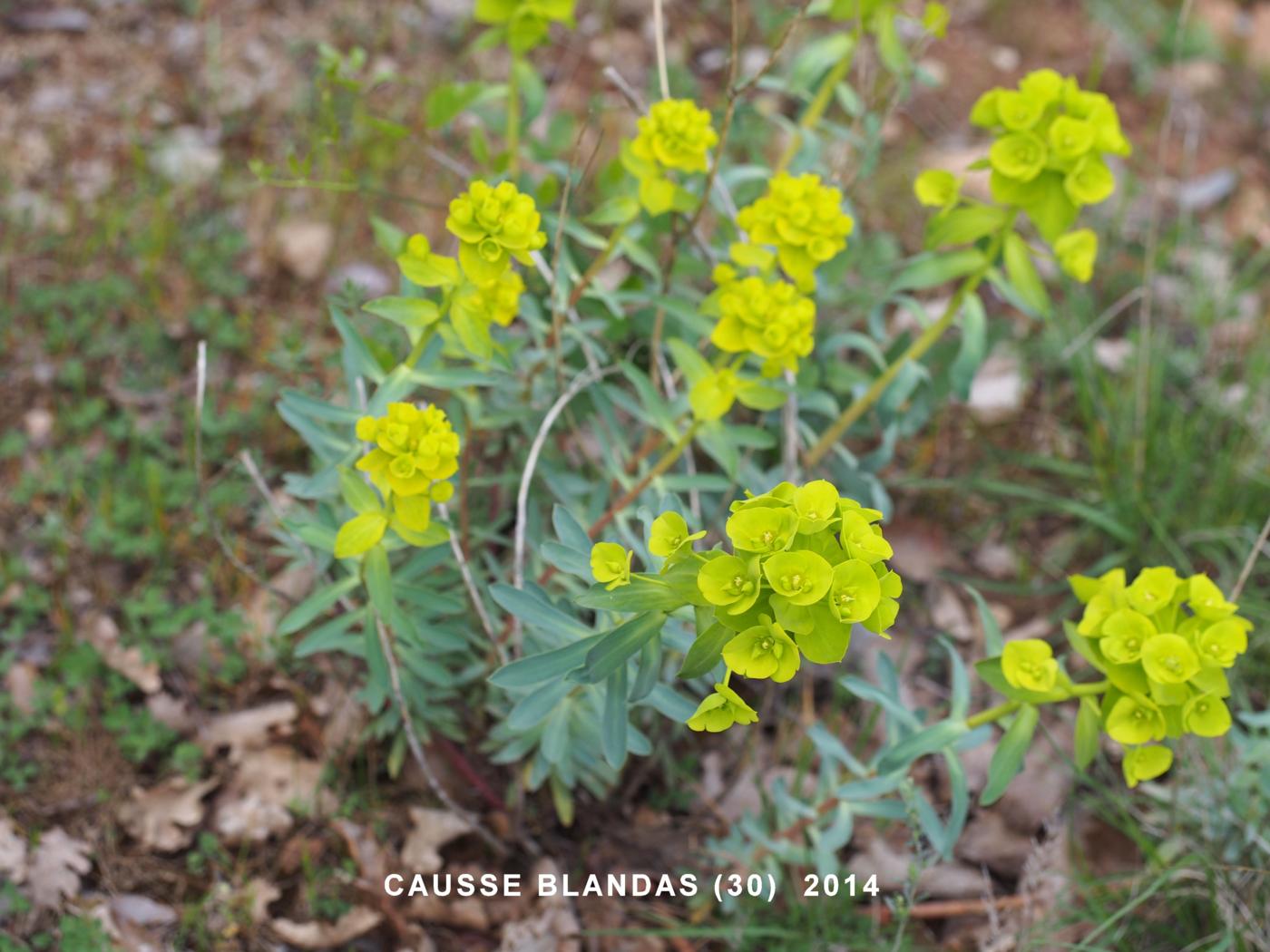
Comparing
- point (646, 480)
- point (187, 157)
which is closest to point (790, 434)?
point (646, 480)

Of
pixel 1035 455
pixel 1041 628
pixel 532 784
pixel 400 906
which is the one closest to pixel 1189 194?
pixel 1035 455

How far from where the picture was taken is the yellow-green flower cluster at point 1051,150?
2.17 m

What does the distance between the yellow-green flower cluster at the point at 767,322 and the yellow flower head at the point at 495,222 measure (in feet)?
1.18

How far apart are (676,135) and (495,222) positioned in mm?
448

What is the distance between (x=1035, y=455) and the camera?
3.36 meters

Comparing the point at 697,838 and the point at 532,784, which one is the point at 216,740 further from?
the point at 697,838

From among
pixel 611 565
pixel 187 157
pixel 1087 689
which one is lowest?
pixel 1087 689

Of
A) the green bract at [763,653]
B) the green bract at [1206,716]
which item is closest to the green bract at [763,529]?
the green bract at [763,653]

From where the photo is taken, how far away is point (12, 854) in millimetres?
2436

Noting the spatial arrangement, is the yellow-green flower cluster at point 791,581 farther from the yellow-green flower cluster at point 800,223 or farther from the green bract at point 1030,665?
the yellow-green flower cluster at point 800,223

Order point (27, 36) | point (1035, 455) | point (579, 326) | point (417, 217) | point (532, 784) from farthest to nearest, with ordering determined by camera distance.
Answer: point (27, 36) → point (417, 217) → point (1035, 455) → point (579, 326) → point (532, 784)

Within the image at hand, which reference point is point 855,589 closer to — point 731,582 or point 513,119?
point 731,582

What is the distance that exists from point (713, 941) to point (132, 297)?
233 centimetres

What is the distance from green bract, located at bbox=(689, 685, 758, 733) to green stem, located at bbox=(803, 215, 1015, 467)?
3.54 feet
